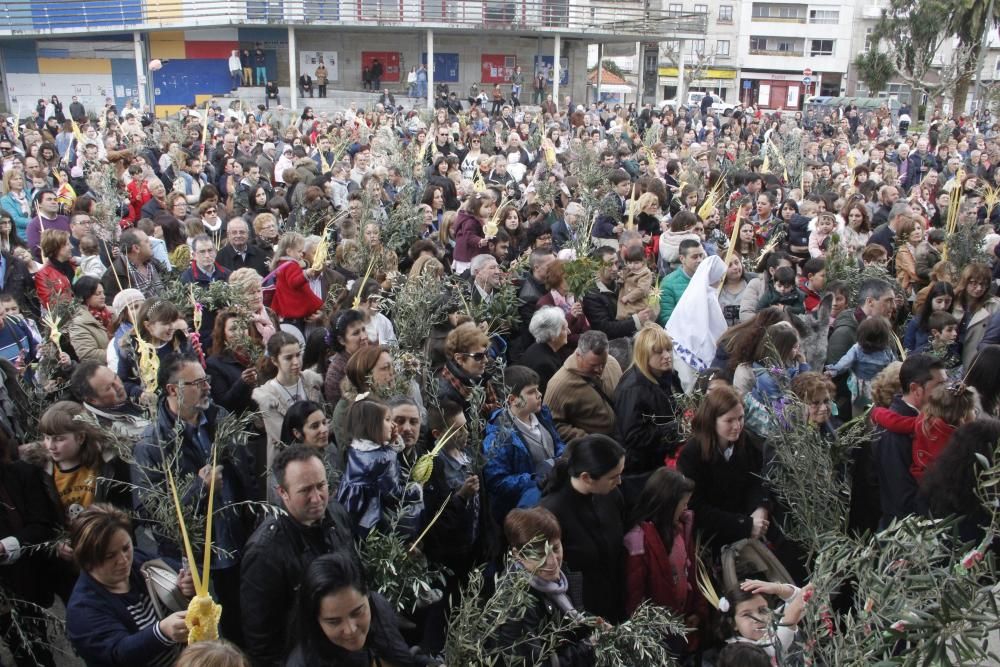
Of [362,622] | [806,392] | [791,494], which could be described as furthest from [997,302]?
[362,622]

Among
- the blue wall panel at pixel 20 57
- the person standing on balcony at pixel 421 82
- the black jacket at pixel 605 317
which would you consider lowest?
the black jacket at pixel 605 317

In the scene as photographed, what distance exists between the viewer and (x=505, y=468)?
438 centimetres

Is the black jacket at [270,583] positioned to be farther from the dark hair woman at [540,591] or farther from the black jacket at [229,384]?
the black jacket at [229,384]

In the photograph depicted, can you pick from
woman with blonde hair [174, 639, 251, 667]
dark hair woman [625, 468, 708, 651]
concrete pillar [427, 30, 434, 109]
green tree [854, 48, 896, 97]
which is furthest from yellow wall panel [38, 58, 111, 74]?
green tree [854, 48, 896, 97]

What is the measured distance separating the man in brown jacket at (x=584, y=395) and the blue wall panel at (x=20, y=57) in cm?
3515

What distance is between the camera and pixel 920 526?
9.11ft

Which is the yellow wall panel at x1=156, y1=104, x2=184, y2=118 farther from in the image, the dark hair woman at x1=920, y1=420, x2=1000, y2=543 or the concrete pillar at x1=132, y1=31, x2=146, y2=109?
the dark hair woman at x1=920, y1=420, x2=1000, y2=543

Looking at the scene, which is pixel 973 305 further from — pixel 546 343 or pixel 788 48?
pixel 788 48

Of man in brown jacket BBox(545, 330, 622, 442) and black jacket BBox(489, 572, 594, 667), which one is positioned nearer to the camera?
black jacket BBox(489, 572, 594, 667)

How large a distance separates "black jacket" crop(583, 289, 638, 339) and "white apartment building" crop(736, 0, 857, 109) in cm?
5303

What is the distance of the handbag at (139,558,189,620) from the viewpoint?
3.44 meters

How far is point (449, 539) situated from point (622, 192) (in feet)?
22.7

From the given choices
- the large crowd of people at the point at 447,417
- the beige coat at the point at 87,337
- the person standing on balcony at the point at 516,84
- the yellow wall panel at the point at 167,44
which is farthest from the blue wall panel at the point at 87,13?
the beige coat at the point at 87,337

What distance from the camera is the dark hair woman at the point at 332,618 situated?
2.89 m
